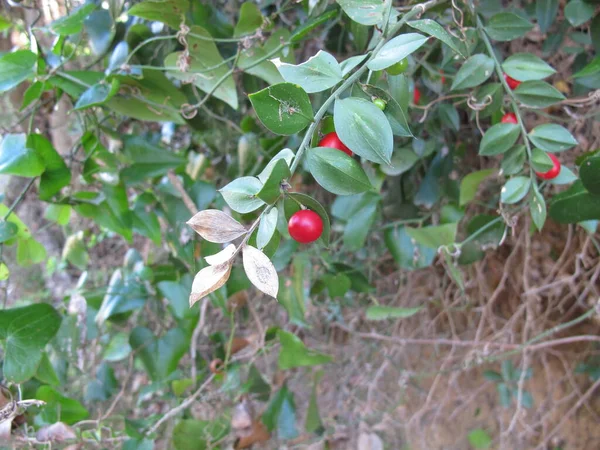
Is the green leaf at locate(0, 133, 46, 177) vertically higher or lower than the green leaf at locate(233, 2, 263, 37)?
lower

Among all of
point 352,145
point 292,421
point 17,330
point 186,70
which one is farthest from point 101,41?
point 292,421

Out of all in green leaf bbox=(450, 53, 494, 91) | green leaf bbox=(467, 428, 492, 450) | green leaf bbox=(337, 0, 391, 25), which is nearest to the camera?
green leaf bbox=(337, 0, 391, 25)

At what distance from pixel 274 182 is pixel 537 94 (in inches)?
17.2

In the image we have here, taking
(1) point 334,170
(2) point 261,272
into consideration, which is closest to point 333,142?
(1) point 334,170

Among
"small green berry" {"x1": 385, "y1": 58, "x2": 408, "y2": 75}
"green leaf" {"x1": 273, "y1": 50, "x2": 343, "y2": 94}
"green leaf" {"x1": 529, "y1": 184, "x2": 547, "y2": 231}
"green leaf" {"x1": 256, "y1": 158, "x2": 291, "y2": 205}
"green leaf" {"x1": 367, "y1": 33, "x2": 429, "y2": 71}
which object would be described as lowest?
"green leaf" {"x1": 529, "y1": 184, "x2": 547, "y2": 231}

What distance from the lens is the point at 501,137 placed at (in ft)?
2.16

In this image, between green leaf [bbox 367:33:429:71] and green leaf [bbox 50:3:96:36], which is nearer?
green leaf [bbox 367:33:429:71]

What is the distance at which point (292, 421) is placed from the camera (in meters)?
1.04

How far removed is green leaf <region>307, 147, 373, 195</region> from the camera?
45 centimetres

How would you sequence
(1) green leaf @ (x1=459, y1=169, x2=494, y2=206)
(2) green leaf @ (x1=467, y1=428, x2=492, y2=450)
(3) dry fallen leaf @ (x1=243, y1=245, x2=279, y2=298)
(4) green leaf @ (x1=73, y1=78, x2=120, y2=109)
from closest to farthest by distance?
(3) dry fallen leaf @ (x1=243, y1=245, x2=279, y2=298)
(4) green leaf @ (x1=73, y1=78, x2=120, y2=109)
(1) green leaf @ (x1=459, y1=169, x2=494, y2=206)
(2) green leaf @ (x1=467, y1=428, x2=492, y2=450)

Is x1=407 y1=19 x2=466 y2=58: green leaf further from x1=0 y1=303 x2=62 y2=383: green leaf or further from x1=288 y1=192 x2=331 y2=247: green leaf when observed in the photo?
x1=0 y1=303 x2=62 y2=383: green leaf

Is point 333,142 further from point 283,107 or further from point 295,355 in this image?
point 295,355

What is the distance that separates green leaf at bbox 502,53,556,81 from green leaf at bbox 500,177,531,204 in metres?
0.13

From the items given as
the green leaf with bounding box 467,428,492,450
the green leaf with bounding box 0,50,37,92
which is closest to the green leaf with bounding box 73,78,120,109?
the green leaf with bounding box 0,50,37,92
